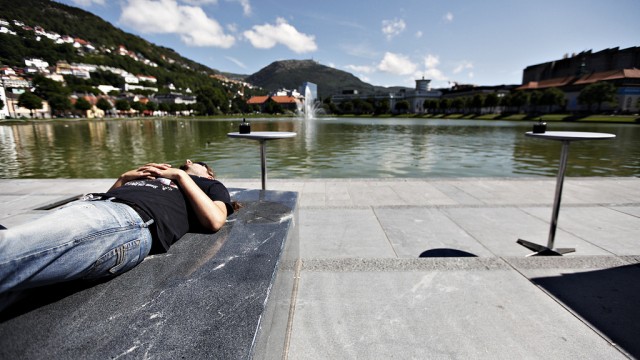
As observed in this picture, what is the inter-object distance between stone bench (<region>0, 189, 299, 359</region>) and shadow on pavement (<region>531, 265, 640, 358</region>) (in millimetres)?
2471

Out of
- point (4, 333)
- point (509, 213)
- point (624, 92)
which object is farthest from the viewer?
point (624, 92)

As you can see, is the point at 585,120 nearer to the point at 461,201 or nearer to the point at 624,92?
the point at 624,92

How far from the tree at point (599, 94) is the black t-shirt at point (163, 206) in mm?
100519

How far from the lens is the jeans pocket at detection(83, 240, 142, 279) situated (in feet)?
5.96

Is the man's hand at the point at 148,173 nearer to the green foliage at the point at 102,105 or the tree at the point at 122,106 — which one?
the green foliage at the point at 102,105

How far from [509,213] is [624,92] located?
11267cm

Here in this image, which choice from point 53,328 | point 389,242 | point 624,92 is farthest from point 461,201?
point 624,92

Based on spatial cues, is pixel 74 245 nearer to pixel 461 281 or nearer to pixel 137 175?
pixel 137 175

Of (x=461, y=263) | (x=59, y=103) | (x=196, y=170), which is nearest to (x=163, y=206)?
(x=196, y=170)

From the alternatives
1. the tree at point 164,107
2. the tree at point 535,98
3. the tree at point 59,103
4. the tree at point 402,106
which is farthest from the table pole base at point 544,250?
the tree at point 402,106

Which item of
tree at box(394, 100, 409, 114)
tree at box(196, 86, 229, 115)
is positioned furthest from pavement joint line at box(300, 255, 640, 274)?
tree at box(394, 100, 409, 114)

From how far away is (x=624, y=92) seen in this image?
8494 centimetres

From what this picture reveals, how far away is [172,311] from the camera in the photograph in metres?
1.69

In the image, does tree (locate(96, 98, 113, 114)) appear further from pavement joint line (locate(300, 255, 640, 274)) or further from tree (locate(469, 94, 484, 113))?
pavement joint line (locate(300, 255, 640, 274))
